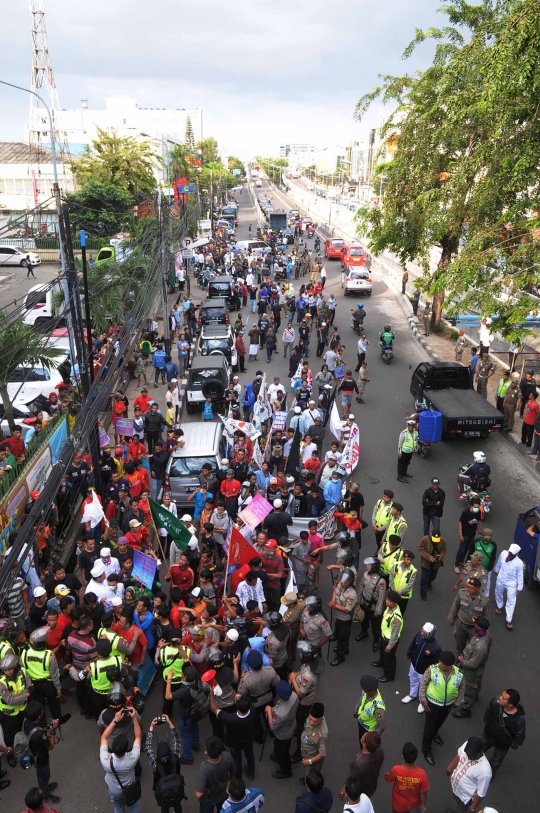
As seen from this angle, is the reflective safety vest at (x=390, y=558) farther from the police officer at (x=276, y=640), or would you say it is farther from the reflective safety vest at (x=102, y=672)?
the reflective safety vest at (x=102, y=672)

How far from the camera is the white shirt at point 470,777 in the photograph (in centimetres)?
558

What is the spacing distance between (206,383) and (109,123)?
91.6 metres

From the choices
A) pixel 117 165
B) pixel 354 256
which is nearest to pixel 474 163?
pixel 354 256

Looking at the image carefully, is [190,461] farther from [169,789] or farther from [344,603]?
[169,789]

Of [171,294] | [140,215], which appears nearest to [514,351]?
[171,294]

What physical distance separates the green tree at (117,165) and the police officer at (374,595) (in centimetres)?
3922

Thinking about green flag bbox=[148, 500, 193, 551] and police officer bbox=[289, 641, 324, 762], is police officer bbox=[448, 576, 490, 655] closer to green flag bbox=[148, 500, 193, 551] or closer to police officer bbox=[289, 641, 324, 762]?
police officer bbox=[289, 641, 324, 762]

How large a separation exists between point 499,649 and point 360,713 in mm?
3264

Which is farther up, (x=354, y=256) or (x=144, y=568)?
(x=354, y=256)

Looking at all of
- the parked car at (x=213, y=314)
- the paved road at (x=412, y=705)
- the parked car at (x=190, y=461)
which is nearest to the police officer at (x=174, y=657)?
the paved road at (x=412, y=705)

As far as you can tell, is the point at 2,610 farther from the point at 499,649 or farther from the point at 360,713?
the point at 499,649

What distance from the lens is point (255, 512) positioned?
985cm

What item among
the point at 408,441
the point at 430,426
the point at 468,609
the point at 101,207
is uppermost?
the point at 101,207

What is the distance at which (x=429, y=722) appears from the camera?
22.1 ft
